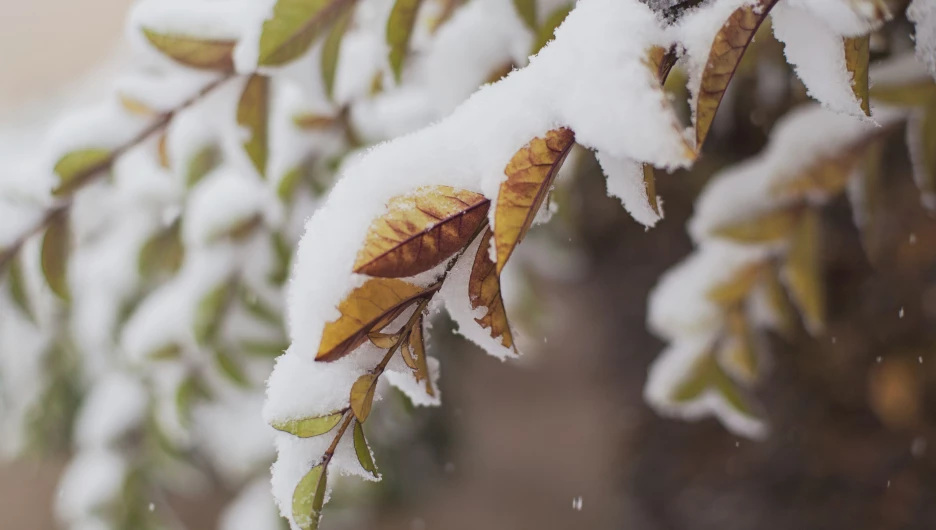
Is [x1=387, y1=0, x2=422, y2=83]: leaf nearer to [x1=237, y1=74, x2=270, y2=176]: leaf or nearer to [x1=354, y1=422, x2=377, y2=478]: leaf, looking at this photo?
[x1=237, y1=74, x2=270, y2=176]: leaf

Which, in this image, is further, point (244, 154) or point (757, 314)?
point (757, 314)

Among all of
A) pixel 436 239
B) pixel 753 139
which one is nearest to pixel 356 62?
pixel 436 239

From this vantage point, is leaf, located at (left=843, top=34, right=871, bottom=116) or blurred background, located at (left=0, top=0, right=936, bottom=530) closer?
leaf, located at (left=843, top=34, right=871, bottom=116)

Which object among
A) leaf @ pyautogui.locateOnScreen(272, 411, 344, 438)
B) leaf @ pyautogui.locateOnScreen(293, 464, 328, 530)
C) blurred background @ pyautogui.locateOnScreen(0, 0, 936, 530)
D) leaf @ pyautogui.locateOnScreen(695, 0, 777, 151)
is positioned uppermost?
leaf @ pyautogui.locateOnScreen(695, 0, 777, 151)

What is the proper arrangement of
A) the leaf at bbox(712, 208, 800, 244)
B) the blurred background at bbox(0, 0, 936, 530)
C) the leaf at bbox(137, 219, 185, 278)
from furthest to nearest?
1. the blurred background at bbox(0, 0, 936, 530)
2. the leaf at bbox(137, 219, 185, 278)
3. the leaf at bbox(712, 208, 800, 244)

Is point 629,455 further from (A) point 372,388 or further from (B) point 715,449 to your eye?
(A) point 372,388

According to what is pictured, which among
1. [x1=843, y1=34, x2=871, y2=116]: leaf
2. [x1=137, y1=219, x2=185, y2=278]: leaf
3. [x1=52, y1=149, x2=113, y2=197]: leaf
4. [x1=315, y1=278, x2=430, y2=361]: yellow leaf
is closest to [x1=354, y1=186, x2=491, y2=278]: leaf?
[x1=315, y1=278, x2=430, y2=361]: yellow leaf

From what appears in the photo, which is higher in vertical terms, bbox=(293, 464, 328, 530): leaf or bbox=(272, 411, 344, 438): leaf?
bbox=(272, 411, 344, 438): leaf

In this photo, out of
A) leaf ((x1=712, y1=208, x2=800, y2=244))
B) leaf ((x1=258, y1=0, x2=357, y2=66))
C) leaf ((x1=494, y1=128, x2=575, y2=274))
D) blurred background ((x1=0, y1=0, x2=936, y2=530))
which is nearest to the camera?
leaf ((x1=494, y1=128, x2=575, y2=274))
